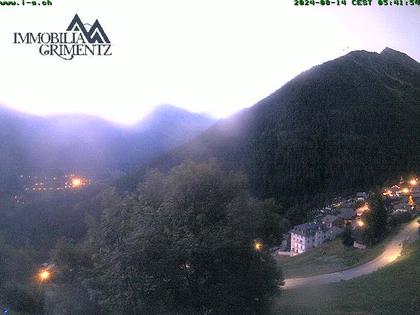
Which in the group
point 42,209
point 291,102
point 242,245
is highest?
point 291,102

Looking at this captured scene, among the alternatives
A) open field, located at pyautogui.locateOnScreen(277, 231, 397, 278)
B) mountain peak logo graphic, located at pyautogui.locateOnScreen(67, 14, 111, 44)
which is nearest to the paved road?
open field, located at pyautogui.locateOnScreen(277, 231, 397, 278)

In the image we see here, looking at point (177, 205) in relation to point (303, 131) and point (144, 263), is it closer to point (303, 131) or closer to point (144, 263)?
point (144, 263)

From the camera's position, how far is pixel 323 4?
48.0ft

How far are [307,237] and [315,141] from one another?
266 ft

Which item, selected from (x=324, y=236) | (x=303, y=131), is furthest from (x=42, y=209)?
(x=303, y=131)

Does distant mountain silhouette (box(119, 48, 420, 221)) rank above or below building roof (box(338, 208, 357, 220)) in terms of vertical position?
above

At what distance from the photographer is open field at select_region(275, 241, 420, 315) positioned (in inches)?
615

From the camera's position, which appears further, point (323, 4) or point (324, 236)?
point (324, 236)

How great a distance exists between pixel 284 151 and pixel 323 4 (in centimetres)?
13027

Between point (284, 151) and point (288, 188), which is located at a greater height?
point (284, 151)

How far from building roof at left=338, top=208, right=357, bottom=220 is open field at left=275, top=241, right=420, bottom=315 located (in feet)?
203

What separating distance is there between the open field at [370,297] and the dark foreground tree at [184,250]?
2.34 metres

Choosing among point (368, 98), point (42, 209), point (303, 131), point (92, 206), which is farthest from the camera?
point (368, 98)

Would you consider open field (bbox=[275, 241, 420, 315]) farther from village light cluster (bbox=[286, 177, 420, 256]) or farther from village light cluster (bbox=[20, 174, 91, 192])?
village light cluster (bbox=[20, 174, 91, 192])
